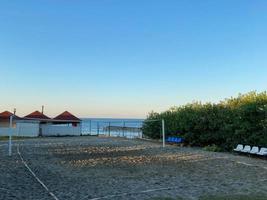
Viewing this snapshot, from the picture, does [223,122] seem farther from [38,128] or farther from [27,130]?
[27,130]

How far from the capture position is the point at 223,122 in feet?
75.2

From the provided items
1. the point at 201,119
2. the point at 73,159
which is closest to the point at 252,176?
the point at 73,159

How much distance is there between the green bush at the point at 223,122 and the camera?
19.7 metres

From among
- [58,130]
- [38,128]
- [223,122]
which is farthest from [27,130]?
[223,122]

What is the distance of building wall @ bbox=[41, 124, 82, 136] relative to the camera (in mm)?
43553

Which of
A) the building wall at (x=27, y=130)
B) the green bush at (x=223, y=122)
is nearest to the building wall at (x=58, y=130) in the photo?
the building wall at (x=27, y=130)

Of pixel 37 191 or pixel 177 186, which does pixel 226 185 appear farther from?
pixel 37 191

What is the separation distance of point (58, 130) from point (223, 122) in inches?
977

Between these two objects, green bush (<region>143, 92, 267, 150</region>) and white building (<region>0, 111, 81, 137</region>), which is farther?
white building (<region>0, 111, 81, 137</region>)

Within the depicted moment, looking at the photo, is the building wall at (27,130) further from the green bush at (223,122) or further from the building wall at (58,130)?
the green bush at (223,122)

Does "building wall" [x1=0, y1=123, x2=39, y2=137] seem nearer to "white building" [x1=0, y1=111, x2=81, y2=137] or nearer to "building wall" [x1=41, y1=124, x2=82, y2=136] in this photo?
"white building" [x1=0, y1=111, x2=81, y2=137]

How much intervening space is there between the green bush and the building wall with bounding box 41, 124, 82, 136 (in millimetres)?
15289

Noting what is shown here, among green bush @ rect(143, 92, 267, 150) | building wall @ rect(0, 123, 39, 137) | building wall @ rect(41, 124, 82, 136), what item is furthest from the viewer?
building wall @ rect(41, 124, 82, 136)

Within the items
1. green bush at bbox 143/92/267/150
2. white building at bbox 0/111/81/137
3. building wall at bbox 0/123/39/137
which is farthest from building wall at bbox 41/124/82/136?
green bush at bbox 143/92/267/150
